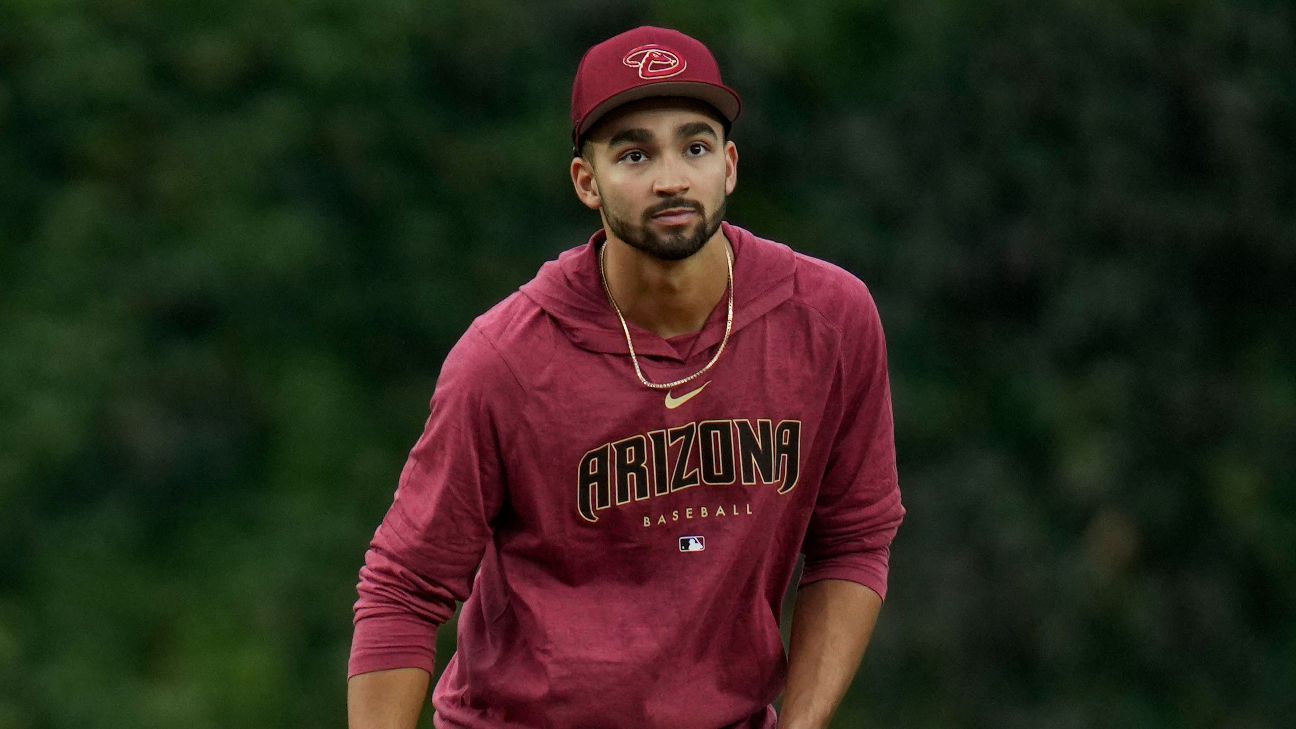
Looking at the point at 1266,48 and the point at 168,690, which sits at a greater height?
the point at 1266,48

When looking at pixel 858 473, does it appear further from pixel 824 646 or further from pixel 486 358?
pixel 486 358

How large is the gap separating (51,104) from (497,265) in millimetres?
1736

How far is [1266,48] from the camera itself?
31.3ft

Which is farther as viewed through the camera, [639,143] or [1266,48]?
[1266,48]

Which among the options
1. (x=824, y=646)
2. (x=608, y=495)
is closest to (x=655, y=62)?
(x=608, y=495)

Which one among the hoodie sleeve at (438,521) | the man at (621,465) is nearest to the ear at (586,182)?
the man at (621,465)

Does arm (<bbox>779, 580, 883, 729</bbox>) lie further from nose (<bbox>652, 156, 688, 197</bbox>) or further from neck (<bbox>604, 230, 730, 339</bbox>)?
nose (<bbox>652, 156, 688, 197</bbox>)

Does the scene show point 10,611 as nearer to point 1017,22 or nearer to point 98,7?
point 98,7

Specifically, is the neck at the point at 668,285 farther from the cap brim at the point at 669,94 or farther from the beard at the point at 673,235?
the cap brim at the point at 669,94

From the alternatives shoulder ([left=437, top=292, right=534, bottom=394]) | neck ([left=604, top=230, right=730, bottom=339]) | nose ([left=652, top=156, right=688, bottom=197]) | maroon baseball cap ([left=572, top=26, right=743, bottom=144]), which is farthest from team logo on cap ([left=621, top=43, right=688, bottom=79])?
shoulder ([left=437, top=292, right=534, bottom=394])

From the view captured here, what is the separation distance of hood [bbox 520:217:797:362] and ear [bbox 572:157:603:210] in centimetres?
8

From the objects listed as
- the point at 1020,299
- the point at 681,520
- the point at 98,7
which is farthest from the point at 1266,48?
the point at 681,520

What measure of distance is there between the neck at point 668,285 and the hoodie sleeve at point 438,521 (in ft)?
0.69

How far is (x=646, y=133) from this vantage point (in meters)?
3.46
